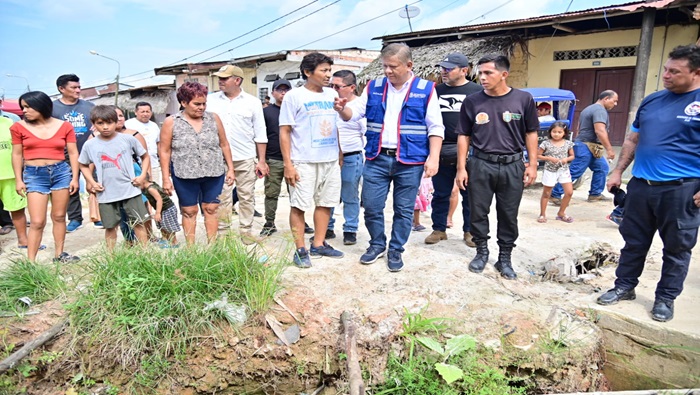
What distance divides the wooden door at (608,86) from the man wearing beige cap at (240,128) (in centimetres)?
953

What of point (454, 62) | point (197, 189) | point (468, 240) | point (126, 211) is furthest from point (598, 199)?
point (126, 211)

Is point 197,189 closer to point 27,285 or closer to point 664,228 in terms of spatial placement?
point 27,285

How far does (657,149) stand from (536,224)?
2.78 m

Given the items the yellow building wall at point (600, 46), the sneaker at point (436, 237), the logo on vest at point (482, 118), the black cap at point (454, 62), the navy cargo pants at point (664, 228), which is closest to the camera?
the navy cargo pants at point (664, 228)

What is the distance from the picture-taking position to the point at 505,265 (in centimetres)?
373

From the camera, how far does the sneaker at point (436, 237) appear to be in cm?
452

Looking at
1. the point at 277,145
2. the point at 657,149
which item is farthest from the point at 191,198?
the point at 657,149

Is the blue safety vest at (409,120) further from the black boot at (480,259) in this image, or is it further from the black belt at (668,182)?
the black belt at (668,182)

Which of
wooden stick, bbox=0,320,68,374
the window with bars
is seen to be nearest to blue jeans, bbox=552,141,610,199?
the window with bars

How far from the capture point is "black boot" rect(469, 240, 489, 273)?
3.75m

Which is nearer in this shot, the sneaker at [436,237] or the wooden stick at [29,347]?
the wooden stick at [29,347]

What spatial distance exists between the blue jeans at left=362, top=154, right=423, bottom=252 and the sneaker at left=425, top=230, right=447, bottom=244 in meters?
0.82

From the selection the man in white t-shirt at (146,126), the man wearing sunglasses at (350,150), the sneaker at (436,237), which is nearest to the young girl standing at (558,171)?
the sneaker at (436,237)

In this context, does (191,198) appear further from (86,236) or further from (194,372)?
(86,236)
